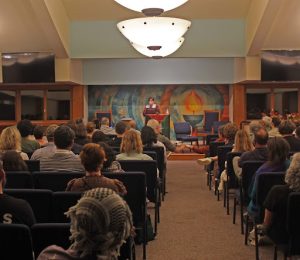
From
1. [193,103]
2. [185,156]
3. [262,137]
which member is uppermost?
[193,103]

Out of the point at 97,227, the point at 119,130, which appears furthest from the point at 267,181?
the point at 119,130

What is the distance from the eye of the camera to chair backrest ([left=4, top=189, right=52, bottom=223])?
334 centimetres

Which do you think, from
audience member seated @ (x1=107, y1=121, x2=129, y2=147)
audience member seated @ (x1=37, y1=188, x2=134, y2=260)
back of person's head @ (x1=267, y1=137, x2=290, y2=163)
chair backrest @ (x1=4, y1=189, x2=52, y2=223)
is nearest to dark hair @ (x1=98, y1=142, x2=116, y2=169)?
chair backrest @ (x1=4, y1=189, x2=52, y2=223)

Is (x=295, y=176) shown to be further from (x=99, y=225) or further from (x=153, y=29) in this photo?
(x=153, y=29)

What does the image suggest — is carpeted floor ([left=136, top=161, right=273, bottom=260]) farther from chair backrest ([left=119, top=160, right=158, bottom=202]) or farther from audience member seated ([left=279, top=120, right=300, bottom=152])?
audience member seated ([left=279, top=120, right=300, bottom=152])

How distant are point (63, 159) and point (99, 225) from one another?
284 centimetres

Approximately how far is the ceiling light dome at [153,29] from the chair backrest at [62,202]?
3.95 metres

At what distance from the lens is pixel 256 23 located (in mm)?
10531

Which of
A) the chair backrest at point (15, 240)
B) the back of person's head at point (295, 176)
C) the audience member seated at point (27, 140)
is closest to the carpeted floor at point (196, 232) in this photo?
the back of person's head at point (295, 176)

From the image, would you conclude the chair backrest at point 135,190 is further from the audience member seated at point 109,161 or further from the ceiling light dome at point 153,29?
the ceiling light dome at point 153,29

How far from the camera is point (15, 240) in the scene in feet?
7.59

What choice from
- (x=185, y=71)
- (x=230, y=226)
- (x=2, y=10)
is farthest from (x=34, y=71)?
(x=230, y=226)

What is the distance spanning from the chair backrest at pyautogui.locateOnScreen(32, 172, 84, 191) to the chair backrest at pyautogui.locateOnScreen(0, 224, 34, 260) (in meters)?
1.91

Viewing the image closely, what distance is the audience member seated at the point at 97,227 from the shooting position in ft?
6.29
